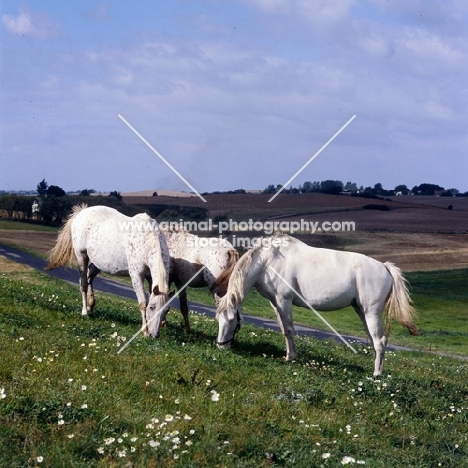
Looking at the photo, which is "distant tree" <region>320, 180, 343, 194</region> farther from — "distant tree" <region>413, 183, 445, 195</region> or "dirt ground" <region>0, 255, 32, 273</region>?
"dirt ground" <region>0, 255, 32, 273</region>

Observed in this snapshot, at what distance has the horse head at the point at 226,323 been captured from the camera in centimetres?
1272

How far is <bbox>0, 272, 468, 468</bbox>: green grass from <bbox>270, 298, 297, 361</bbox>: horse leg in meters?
0.22

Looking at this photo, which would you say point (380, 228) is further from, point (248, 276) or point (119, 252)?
point (248, 276)

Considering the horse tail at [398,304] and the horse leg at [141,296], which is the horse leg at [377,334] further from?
the horse leg at [141,296]

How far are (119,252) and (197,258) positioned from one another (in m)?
1.92

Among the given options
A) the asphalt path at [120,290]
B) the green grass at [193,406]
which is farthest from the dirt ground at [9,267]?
the green grass at [193,406]

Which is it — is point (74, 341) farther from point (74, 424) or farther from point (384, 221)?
point (384, 221)

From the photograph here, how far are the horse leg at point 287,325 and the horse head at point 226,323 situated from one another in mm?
948

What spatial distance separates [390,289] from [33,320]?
22.4ft

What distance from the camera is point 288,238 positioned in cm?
1365

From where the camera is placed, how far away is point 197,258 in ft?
50.5

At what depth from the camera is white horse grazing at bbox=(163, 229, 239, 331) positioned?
15258mm

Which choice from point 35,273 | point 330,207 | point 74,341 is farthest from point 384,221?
point 74,341

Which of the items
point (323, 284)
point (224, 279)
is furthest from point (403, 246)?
point (323, 284)
